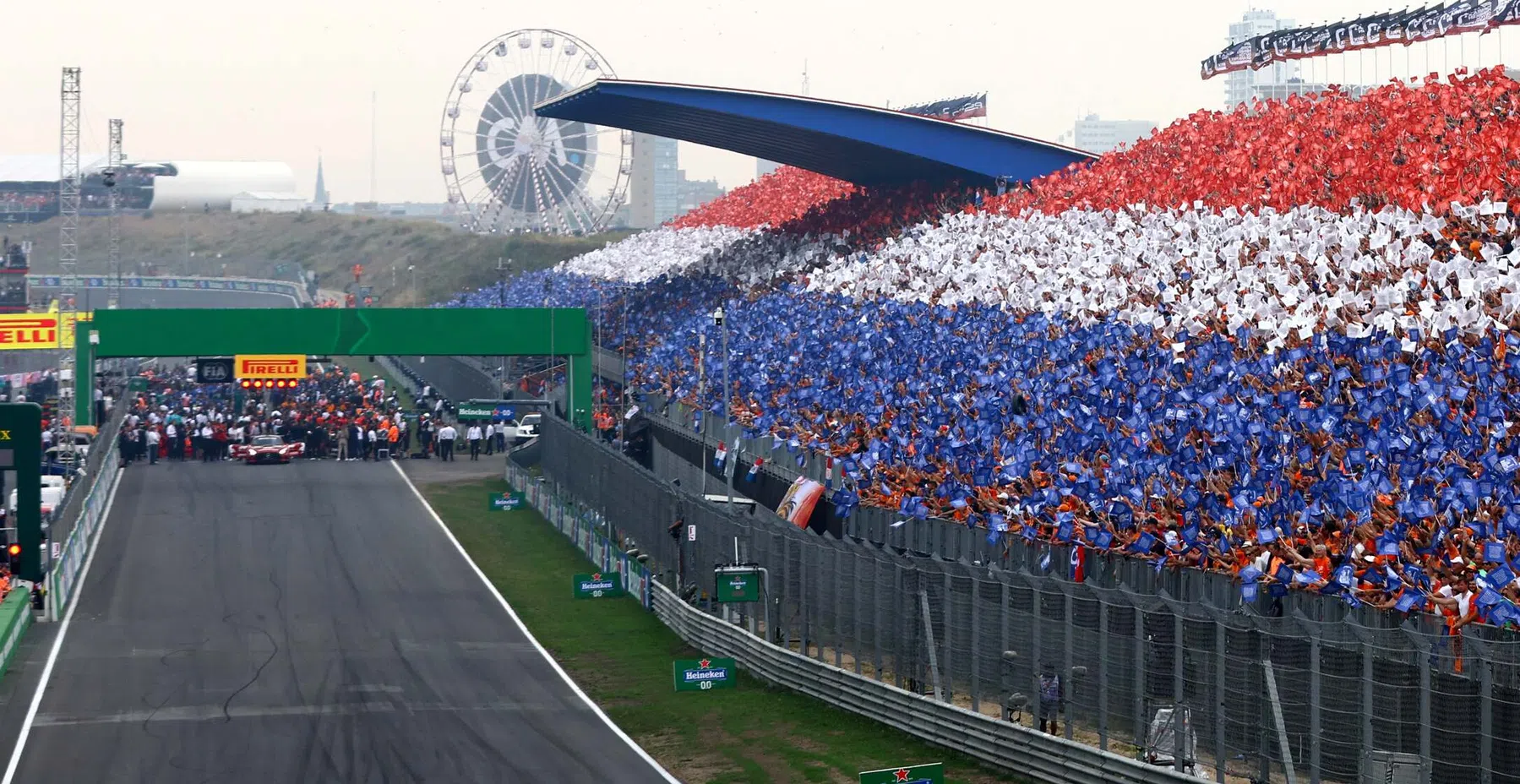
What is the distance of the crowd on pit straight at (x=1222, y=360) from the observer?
22.9 meters

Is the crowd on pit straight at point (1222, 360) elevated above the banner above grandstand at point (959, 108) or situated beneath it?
situated beneath

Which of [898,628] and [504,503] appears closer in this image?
[898,628]

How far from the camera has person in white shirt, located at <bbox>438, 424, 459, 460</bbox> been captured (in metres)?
60.1

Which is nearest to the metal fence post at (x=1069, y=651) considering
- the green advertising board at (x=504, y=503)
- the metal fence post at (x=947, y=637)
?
the metal fence post at (x=947, y=637)

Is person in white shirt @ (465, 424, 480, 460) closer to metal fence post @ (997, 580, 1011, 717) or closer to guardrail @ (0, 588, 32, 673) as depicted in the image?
guardrail @ (0, 588, 32, 673)

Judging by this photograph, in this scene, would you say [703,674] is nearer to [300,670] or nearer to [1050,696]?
[300,670]

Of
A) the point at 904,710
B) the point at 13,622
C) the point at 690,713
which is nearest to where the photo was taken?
the point at 904,710

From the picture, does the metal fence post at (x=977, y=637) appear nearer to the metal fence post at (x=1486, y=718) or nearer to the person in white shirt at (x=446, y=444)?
the metal fence post at (x=1486, y=718)

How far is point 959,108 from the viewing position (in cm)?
10488

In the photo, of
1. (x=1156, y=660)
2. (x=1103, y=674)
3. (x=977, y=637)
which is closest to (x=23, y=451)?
(x=977, y=637)

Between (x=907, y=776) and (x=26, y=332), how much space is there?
64.7 m

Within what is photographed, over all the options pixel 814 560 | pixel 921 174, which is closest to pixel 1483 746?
pixel 814 560

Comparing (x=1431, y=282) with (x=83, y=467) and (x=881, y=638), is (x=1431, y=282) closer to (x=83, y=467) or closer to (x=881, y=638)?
(x=881, y=638)

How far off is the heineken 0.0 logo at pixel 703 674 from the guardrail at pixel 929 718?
676 mm
